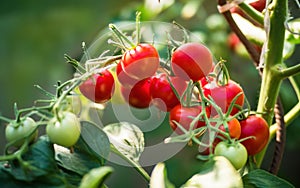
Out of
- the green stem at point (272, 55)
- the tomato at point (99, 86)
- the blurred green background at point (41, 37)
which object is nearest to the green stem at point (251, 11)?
the green stem at point (272, 55)

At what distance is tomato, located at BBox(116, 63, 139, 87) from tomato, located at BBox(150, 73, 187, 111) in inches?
0.6

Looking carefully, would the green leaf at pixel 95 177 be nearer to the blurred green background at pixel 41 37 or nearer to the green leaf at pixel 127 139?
the green leaf at pixel 127 139

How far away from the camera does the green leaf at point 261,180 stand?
376mm

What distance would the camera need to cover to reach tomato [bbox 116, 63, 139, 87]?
1.35 feet

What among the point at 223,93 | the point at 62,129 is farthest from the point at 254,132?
the point at 62,129

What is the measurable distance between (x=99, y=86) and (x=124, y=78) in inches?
0.8

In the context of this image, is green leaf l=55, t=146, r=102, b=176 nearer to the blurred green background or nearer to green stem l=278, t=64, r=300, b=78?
green stem l=278, t=64, r=300, b=78

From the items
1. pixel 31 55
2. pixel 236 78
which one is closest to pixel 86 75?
pixel 236 78

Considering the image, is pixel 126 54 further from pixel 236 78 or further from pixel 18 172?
pixel 236 78

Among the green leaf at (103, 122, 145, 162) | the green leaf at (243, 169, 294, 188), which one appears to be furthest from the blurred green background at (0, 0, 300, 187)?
the green leaf at (243, 169, 294, 188)

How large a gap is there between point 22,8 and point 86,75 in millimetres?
1282

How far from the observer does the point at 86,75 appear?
14.5 inches

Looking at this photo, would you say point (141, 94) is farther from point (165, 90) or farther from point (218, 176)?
point (218, 176)

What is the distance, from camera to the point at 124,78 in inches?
16.5
